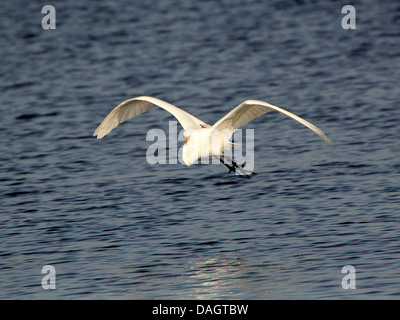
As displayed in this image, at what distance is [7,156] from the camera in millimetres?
17734

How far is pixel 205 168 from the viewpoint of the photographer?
A: 16.1 metres

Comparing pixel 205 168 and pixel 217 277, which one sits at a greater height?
pixel 205 168

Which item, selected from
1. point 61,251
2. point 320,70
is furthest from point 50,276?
point 320,70

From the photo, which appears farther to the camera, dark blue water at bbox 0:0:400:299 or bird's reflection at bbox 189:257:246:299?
dark blue water at bbox 0:0:400:299

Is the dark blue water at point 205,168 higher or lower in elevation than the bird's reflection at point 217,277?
higher

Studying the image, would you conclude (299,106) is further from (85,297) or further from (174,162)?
(85,297)

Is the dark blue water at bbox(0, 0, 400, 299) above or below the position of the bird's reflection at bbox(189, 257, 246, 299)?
above

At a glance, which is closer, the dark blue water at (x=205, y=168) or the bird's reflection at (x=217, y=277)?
the bird's reflection at (x=217, y=277)

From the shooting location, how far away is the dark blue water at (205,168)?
37.2 ft

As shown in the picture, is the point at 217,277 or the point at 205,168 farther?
the point at 205,168

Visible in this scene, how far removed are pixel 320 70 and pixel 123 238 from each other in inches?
481

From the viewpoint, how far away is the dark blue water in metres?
11.3
